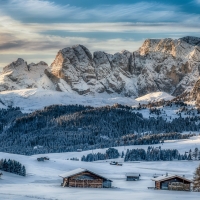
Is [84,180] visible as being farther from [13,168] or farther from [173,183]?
[13,168]

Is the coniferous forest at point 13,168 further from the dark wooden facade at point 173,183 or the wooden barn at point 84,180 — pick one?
the dark wooden facade at point 173,183

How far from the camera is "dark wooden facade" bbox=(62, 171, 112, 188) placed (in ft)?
418

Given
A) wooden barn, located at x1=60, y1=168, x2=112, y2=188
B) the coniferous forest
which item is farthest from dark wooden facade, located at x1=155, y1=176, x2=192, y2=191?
the coniferous forest

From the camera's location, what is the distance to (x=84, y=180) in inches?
5074

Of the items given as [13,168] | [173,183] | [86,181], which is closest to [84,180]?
[86,181]

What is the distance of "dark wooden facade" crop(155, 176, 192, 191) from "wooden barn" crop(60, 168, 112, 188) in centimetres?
1092

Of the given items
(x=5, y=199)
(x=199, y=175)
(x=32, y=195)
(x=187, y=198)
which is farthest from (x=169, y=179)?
(x=5, y=199)

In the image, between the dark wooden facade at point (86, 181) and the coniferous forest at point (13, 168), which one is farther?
the coniferous forest at point (13, 168)

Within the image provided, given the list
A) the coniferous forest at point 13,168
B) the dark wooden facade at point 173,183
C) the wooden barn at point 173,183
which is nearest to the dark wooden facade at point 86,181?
the wooden barn at point 173,183

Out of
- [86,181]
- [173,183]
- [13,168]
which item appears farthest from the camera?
[13,168]

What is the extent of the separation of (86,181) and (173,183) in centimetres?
1831

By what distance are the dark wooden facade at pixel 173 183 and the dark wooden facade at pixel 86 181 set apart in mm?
10921

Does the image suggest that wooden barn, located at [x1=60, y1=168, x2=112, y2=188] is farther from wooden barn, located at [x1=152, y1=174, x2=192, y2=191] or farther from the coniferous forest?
the coniferous forest

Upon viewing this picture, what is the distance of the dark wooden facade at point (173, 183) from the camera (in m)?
127
